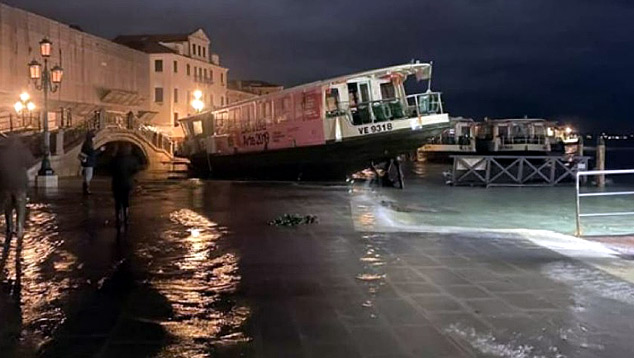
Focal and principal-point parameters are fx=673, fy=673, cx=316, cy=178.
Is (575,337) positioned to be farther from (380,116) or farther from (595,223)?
(380,116)

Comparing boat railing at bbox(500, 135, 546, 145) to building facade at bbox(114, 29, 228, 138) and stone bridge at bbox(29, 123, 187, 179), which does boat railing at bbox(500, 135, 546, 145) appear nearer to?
building facade at bbox(114, 29, 228, 138)

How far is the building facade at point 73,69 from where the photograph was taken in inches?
1681

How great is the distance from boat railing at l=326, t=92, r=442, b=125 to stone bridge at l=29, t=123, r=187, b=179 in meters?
11.1

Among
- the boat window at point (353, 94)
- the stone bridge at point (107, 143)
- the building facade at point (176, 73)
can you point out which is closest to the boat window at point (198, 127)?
the stone bridge at point (107, 143)

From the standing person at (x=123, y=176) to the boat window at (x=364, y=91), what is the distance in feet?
47.0

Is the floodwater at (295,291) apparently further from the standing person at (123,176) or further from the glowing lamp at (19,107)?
the glowing lamp at (19,107)

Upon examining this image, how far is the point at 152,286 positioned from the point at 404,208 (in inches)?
434

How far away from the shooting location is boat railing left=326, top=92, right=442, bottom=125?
24766 mm

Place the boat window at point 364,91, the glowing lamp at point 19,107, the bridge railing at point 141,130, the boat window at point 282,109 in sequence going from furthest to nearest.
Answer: the bridge railing at point 141,130
the glowing lamp at point 19,107
the boat window at point 282,109
the boat window at point 364,91

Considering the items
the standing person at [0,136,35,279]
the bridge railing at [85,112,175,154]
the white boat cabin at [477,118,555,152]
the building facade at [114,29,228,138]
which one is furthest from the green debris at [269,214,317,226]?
the building facade at [114,29,228,138]

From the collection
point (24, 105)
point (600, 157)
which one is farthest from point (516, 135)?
point (24, 105)

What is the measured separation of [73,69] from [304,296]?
165 feet

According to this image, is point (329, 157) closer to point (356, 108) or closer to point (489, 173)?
point (356, 108)

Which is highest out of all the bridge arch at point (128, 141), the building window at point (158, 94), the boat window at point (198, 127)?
the building window at point (158, 94)
